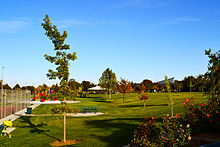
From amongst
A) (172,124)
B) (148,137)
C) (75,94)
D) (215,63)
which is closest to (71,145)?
(75,94)

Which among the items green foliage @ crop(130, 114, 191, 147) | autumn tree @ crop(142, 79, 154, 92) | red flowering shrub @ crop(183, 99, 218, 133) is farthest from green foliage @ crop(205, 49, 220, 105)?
autumn tree @ crop(142, 79, 154, 92)

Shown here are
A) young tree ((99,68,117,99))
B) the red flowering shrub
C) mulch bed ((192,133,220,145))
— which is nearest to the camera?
mulch bed ((192,133,220,145))

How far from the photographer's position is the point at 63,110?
10617 millimetres

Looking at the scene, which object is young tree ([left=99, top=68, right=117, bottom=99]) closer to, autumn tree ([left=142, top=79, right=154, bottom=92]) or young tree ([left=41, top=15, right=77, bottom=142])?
autumn tree ([left=142, top=79, right=154, bottom=92])

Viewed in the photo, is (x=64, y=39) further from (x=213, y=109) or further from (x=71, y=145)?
(x=213, y=109)

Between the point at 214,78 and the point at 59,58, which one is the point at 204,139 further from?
the point at 59,58

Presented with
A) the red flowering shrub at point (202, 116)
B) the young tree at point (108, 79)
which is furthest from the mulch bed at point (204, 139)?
the young tree at point (108, 79)

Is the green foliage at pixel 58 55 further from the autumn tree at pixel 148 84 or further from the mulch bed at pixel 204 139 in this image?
the autumn tree at pixel 148 84

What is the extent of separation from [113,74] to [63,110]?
157 ft

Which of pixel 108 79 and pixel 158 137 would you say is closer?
pixel 158 137

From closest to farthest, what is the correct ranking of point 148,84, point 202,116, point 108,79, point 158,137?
1. point 158,137
2. point 202,116
3. point 108,79
4. point 148,84

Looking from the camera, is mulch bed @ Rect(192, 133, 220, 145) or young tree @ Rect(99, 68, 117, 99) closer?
mulch bed @ Rect(192, 133, 220, 145)

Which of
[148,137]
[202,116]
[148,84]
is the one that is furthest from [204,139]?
[148,84]

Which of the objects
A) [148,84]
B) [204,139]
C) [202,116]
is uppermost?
[148,84]
